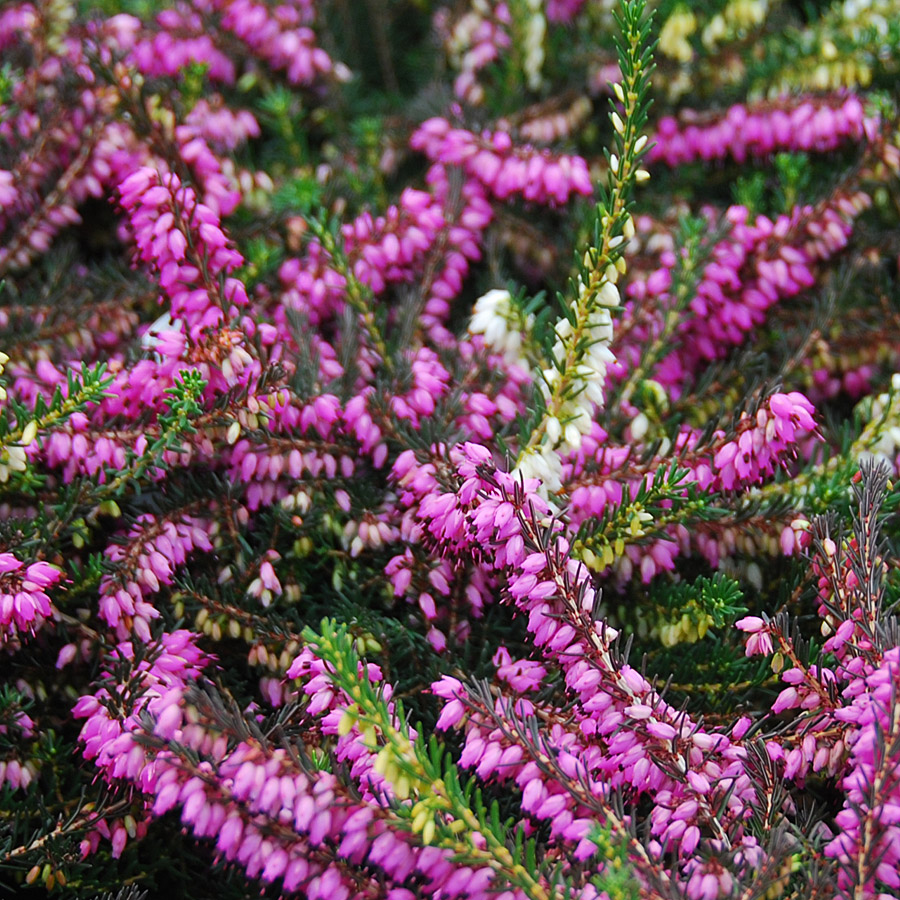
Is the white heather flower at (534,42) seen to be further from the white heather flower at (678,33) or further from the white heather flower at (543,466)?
→ the white heather flower at (543,466)

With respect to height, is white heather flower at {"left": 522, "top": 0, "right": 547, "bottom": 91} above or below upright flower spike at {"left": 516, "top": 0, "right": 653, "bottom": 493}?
above

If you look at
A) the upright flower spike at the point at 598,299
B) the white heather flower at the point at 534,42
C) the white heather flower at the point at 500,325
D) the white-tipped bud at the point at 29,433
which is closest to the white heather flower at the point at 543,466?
the upright flower spike at the point at 598,299

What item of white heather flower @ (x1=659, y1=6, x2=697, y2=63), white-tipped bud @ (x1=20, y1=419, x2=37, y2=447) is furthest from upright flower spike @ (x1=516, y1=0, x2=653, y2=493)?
white heather flower @ (x1=659, y1=6, x2=697, y2=63)

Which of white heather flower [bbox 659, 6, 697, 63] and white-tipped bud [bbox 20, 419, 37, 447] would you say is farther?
white heather flower [bbox 659, 6, 697, 63]

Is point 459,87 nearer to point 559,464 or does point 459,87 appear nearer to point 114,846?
point 559,464

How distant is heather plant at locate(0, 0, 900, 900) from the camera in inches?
36.0

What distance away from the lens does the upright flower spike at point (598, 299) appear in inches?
42.0

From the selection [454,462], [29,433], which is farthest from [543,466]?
[29,433]

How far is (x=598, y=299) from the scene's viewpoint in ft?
3.81

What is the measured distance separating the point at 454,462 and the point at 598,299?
28 centimetres

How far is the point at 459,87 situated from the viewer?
210 centimetres

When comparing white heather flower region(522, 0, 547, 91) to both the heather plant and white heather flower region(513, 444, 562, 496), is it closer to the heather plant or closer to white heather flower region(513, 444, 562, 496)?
the heather plant

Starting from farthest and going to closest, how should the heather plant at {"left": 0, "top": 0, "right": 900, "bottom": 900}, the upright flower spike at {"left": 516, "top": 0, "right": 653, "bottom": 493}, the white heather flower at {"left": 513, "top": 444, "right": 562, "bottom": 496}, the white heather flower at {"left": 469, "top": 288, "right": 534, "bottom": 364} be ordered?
1. the white heather flower at {"left": 469, "top": 288, "right": 534, "bottom": 364}
2. the white heather flower at {"left": 513, "top": 444, "right": 562, "bottom": 496}
3. the upright flower spike at {"left": 516, "top": 0, "right": 653, "bottom": 493}
4. the heather plant at {"left": 0, "top": 0, "right": 900, "bottom": 900}

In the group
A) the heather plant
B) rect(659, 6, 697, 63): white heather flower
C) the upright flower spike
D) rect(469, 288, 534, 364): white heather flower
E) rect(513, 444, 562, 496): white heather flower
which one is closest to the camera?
the heather plant
